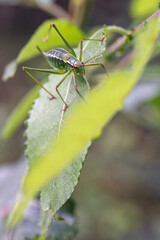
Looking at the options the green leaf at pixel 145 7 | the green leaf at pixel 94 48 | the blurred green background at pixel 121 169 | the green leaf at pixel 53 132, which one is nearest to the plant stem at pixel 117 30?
the green leaf at pixel 94 48

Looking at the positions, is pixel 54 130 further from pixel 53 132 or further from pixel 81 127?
pixel 81 127

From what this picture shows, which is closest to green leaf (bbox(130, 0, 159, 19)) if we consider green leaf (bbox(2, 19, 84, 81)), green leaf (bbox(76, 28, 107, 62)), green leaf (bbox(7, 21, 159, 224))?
green leaf (bbox(2, 19, 84, 81))

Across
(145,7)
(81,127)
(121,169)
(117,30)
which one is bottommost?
(121,169)

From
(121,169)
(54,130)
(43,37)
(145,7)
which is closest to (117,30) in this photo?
(43,37)

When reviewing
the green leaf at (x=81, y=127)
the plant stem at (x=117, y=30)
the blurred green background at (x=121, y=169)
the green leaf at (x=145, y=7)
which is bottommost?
the blurred green background at (x=121, y=169)

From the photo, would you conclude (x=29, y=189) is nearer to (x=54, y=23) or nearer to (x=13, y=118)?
(x=54, y=23)

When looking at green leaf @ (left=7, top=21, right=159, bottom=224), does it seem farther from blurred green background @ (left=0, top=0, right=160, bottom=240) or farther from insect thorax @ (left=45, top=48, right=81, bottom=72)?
blurred green background @ (left=0, top=0, right=160, bottom=240)

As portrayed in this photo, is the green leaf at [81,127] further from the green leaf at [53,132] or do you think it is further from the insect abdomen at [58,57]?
the insect abdomen at [58,57]

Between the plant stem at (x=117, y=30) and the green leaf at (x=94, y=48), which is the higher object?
the green leaf at (x=94, y=48)

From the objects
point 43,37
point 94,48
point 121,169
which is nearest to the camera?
point 94,48

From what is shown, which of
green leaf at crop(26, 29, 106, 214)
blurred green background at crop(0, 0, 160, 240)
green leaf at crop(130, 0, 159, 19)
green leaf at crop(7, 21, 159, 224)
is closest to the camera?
green leaf at crop(7, 21, 159, 224)

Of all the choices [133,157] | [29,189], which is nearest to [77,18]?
[29,189]
